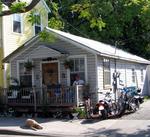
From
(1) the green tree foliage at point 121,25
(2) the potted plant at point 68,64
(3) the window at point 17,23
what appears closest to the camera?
(2) the potted plant at point 68,64

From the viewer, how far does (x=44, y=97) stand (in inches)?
875

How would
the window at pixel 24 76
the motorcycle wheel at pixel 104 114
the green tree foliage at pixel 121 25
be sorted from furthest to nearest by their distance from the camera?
the green tree foliage at pixel 121 25
the window at pixel 24 76
the motorcycle wheel at pixel 104 114

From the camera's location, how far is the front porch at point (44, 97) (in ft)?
70.1

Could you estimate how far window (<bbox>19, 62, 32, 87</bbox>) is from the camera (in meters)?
24.6

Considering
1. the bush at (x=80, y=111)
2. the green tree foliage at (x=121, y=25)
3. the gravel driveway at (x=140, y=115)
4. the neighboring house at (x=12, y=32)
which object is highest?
the green tree foliage at (x=121, y=25)

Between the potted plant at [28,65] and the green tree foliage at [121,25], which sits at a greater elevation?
the green tree foliage at [121,25]

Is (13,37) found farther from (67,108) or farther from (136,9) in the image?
(136,9)

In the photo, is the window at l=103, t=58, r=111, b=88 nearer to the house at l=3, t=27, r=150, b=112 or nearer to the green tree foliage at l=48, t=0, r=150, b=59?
the house at l=3, t=27, r=150, b=112

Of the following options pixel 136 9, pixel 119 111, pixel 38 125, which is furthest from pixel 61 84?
pixel 136 9

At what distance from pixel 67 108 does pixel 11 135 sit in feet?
16.0

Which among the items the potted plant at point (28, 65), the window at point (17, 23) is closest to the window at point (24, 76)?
the potted plant at point (28, 65)

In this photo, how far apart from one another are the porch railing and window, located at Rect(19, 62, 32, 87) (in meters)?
1.43

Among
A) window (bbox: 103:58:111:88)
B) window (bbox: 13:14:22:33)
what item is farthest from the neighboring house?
window (bbox: 103:58:111:88)

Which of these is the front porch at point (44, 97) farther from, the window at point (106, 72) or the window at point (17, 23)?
the window at point (17, 23)
